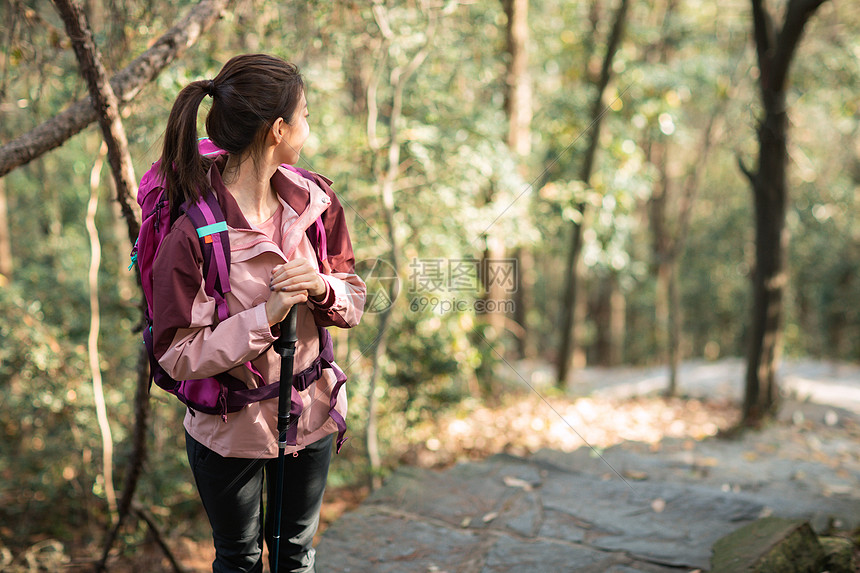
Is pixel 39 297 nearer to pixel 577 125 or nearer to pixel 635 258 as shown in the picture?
pixel 577 125

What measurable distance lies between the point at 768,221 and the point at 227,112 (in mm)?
4689

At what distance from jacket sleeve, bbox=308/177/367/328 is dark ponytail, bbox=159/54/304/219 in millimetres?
292

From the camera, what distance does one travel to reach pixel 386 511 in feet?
8.95

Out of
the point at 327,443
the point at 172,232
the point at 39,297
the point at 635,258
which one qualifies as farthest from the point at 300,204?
the point at 635,258

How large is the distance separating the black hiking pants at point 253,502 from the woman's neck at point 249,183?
624mm

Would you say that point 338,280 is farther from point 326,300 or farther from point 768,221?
point 768,221

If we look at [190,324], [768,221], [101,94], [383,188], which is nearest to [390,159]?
[383,188]

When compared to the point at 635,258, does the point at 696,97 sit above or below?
above

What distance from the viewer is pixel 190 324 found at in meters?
1.41

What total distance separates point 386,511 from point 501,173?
263 cm

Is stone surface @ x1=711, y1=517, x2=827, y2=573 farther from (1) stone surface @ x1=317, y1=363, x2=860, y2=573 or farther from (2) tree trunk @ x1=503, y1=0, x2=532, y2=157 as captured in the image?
(2) tree trunk @ x1=503, y1=0, x2=532, y2=157

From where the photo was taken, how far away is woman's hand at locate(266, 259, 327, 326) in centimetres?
147

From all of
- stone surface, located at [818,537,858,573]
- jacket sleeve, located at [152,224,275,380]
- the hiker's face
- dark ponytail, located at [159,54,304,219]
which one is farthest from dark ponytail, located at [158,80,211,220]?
stone surface, located at [818,537,858,573]

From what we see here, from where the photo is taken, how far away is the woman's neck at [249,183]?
158 centimetres
